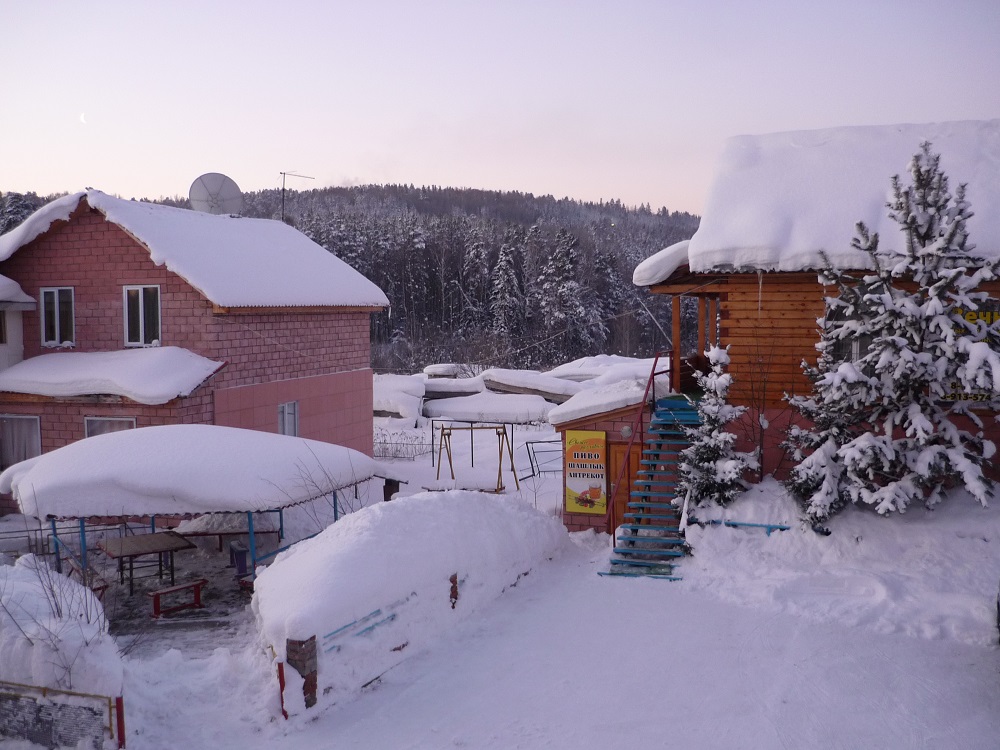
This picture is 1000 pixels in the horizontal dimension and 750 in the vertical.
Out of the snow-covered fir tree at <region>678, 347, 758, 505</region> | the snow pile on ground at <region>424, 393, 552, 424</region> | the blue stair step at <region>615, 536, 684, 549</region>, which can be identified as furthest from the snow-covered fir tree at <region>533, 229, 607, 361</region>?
the blue stair step at <region>615, 536, 684, 549</region>

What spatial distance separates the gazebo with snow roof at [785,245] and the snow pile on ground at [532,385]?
57.2 feet

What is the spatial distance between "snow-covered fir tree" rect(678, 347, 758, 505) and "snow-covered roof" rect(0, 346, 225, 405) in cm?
955

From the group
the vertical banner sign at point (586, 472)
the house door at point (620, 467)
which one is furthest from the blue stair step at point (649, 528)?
the vertical banner sign at point (586, 472)

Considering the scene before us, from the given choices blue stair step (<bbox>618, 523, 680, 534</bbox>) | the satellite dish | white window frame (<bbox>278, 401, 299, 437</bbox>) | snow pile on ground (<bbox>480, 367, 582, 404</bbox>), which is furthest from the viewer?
snow pile on ground (<bbox>480, 367, 582, 404</bbox>)

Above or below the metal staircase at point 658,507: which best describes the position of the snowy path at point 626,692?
below

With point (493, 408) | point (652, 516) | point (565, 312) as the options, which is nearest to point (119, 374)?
point (652, 516)

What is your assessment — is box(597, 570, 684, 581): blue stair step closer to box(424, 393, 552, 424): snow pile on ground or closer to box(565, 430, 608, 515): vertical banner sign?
box(565, 430, 608, 515): vertical banner sign

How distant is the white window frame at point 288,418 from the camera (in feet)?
60.3

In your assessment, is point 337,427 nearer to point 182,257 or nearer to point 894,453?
point 182,257

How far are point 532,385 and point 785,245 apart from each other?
1998cm

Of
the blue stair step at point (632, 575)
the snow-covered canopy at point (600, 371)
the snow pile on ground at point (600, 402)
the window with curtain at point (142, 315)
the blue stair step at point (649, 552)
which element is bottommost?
the blue stair step at point (632, 575)

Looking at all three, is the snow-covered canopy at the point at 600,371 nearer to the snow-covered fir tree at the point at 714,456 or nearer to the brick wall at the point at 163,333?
the brick wall at the point at 163,333

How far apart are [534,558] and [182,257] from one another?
10.1 m

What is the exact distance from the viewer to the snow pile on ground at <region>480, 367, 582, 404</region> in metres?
32.0
